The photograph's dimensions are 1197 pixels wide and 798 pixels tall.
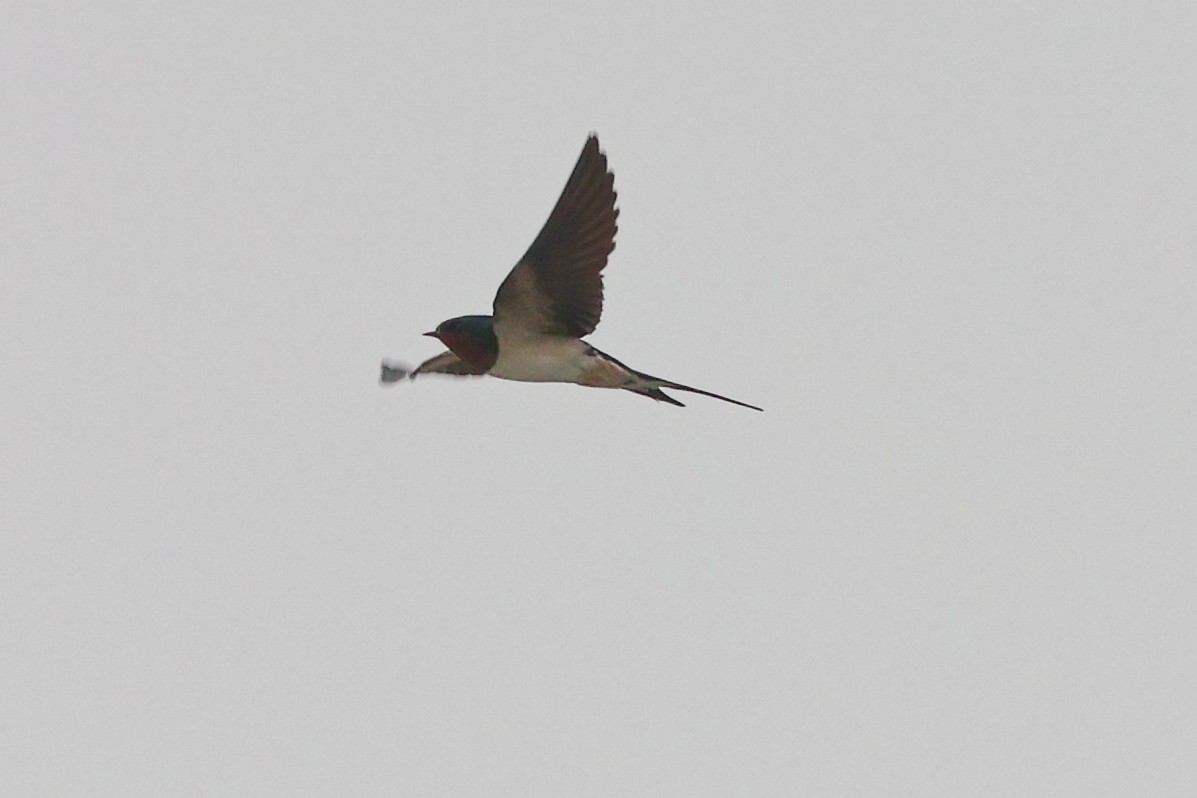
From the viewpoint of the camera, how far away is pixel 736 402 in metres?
8.70

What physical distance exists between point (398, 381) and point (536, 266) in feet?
5.90

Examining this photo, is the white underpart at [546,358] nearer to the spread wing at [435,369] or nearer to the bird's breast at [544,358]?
the bird's breast at [544,358]

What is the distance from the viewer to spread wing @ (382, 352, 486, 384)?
9.21 meters

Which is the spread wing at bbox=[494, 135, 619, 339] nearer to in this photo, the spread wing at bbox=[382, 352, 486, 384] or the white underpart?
the white underpart

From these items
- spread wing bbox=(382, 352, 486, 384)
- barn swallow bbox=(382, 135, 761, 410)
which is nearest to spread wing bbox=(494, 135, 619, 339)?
barn swallow bbox=(382, 135, 761, 410)

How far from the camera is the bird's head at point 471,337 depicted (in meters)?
8.77

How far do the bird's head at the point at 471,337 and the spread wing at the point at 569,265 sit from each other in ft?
0.27

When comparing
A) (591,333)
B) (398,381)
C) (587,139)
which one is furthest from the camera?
(398,381)

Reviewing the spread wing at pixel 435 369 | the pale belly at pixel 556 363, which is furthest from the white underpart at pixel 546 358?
the spread wing at pixel 435 369

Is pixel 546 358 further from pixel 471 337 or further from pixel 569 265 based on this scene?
pixel 569 265

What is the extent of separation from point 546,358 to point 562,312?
28 cm

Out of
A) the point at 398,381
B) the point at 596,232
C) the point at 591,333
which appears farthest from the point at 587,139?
the point at 398,381

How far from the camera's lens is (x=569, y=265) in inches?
328

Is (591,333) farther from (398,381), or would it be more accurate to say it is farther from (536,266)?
(398,381)
